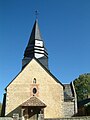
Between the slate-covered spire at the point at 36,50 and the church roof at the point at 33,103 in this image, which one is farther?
the slate-covered spire at the point at 36,50

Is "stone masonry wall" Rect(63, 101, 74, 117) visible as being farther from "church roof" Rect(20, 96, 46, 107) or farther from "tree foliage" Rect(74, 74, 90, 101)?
"tree foliage" Rect(74, 74, 90, 101)

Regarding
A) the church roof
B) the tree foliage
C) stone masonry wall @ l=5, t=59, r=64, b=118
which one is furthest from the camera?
the tree foliage

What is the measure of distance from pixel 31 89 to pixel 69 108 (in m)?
6.16

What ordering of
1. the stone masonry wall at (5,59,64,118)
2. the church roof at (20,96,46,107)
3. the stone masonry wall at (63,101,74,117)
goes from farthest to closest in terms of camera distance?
1. the stone masonry wall at (63,101,74,117)
2. the stone masonry wall at (5,59,64,118)
3. the church roof at (20,96,46,107)

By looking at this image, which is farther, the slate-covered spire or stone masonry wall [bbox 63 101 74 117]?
the slate-covered spire

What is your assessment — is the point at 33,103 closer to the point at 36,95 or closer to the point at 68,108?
the point at 36,95

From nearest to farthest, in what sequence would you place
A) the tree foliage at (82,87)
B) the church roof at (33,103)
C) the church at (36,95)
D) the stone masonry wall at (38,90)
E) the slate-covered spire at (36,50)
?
the church roof at (33,103) → the church at (36,95) → the stone masonry wall at (38,90) → the slate-covered spire at (36,50) → the tree foliage at (82,87)

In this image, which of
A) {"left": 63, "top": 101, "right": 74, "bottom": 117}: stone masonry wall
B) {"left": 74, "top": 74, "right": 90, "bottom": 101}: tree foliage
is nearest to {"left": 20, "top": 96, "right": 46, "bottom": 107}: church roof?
{"left": 63, "top": 101, "right": 74, "bottom": 117}: stone masonry wall

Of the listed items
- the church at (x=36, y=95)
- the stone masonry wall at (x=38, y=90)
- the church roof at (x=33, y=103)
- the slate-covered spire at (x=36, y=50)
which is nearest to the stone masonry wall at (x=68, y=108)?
the church at (x=36, y=95)

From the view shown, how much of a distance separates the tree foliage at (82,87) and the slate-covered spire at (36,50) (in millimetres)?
25974

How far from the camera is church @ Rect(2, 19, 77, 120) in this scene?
24.1 meters

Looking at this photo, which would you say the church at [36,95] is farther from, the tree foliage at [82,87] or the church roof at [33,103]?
the tree foliage at [82,87]

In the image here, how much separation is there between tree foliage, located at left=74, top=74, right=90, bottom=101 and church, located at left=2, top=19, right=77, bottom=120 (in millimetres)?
26140

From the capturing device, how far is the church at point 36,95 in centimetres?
2406
